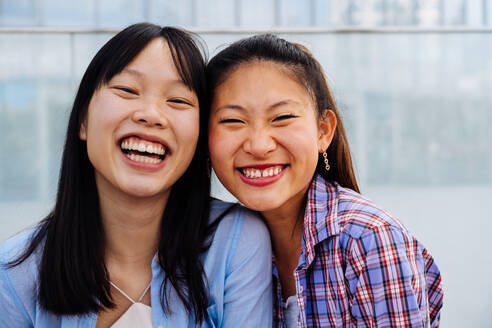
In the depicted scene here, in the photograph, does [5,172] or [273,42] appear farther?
[5,172]

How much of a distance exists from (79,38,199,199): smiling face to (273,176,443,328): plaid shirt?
0.51 metres

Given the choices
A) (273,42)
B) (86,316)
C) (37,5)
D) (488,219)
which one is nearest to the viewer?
(86,316)

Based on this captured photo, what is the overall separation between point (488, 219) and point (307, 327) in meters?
2.02

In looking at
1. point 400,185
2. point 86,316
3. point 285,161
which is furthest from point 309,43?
point 86,316

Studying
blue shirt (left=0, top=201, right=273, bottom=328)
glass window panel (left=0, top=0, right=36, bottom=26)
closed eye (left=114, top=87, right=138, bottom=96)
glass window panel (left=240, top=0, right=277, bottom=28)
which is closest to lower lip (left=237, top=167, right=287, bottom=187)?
blue shirt (left=0, top=201, right=273, bottom=328)

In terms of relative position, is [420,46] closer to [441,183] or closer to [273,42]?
[441,183]

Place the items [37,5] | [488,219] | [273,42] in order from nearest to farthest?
1. [273,42]
2. [37,5]
3. [488,219]

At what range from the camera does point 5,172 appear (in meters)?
2.85

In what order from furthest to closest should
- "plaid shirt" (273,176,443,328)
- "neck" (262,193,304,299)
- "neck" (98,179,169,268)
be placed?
1. "neck" (262,193,304,299)
2. "neck" (98,179,169,268)
3. "plaid shirt" (273,176,443,328)

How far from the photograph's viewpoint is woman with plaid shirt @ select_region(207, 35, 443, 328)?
132 centimetres

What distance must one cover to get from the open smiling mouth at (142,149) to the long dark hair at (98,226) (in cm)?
20

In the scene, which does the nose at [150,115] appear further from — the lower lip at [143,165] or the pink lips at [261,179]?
the pink lips at [261,179]

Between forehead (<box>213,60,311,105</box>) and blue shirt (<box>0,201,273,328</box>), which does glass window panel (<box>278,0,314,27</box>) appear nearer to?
forehead (<box>213,60,311,105</box>)

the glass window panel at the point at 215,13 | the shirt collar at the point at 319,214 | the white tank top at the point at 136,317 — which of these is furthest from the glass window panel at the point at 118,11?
the white tank top at the point at 136,317
